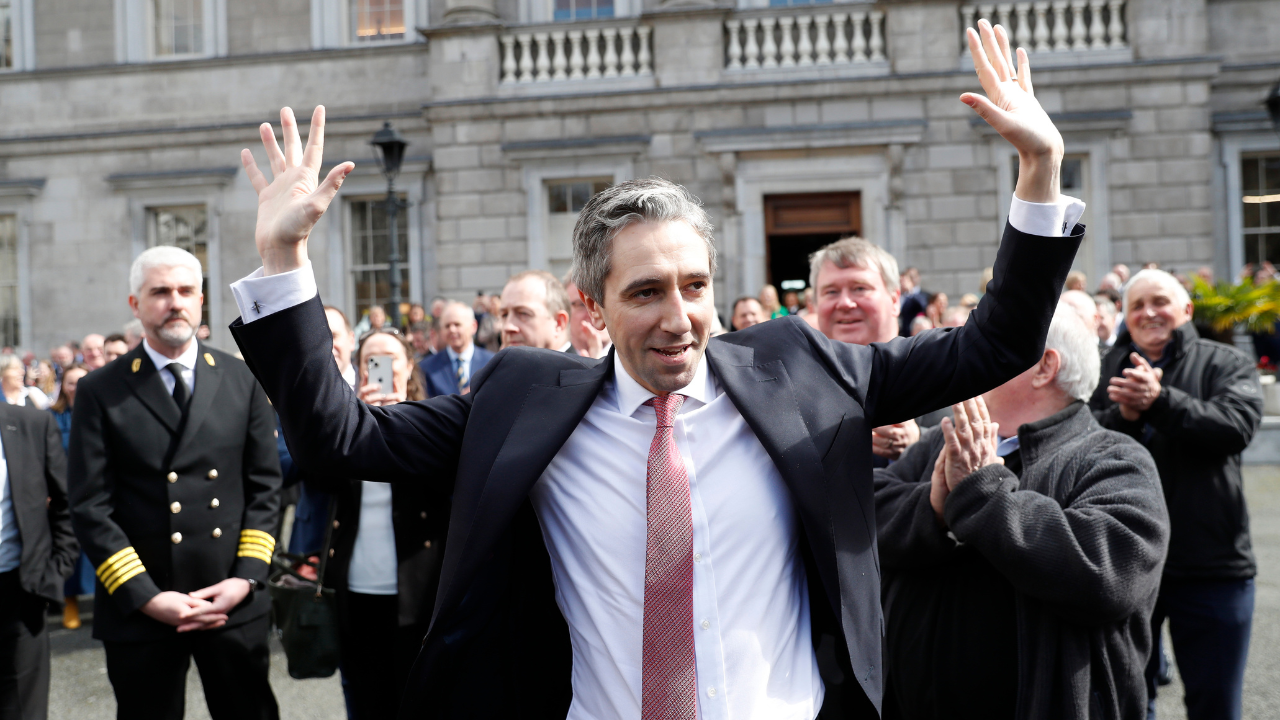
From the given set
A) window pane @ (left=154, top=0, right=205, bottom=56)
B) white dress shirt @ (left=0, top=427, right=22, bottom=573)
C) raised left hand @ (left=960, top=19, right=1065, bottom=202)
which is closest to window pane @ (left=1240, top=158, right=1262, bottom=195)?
raised left hand @ (left=960, top=19, right=1065, bottom=202)

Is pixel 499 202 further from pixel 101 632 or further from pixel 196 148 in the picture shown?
pixel 101 632

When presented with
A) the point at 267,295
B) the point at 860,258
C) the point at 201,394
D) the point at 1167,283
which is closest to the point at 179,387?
the point at 201,394

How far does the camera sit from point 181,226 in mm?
17453

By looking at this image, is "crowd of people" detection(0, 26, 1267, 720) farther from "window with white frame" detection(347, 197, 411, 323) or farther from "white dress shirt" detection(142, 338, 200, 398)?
"window with white frame" detection(347, 197, 411, 323)

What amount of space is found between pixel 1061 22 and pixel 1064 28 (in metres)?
0.09

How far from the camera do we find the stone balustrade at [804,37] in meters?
14.6

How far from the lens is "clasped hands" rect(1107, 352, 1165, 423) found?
407 cm

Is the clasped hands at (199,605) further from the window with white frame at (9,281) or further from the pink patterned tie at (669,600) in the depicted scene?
the window with white frame at (9,281)

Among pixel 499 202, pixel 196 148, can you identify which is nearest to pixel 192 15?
pixel 196 148

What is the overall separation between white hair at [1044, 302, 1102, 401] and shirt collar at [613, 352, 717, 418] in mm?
1266

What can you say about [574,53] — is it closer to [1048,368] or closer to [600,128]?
[600,128]

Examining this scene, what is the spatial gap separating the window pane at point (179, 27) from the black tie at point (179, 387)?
15834 millimetres

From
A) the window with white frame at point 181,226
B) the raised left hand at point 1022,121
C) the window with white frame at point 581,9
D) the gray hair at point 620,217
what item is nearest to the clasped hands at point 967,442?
the raised left hand at point 1022,121

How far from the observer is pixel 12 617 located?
3.95 metres
